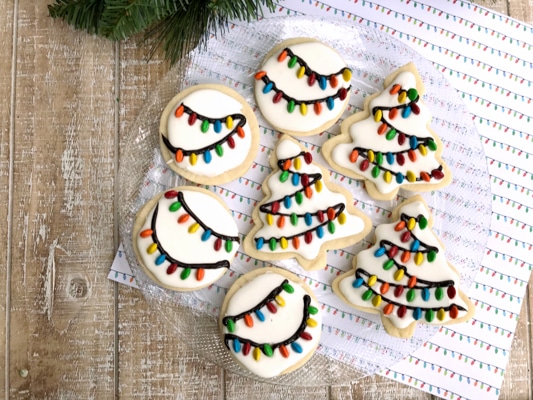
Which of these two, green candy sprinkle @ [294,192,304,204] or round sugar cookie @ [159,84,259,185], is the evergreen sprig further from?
green candy sprinkle @ [294,192,304,204]

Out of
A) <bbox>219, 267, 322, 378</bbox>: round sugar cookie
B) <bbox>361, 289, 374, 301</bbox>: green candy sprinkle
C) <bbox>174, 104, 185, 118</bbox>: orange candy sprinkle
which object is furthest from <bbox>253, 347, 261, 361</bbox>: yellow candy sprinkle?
<bbox>174, 104, 185, 118</bbox>: orange candy sprinkle

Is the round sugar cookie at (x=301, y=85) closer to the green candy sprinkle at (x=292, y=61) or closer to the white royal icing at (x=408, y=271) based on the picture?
the green candy sprinkle at (x=292, y=61)

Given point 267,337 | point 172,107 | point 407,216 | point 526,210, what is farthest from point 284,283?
point 526,210

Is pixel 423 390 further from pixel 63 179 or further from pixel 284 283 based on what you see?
pixel 63 179

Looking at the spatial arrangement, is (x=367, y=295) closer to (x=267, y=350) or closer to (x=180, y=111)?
(x=267, y=350)

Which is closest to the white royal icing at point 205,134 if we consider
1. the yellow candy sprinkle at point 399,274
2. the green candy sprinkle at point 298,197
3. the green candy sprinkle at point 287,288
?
the green candy sprinkle at point 298,197
